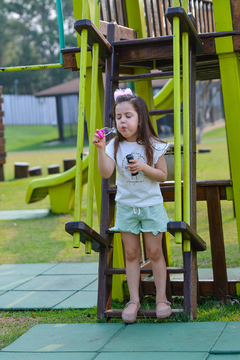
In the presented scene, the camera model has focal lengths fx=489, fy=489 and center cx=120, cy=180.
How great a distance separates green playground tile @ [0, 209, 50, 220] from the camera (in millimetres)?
9117

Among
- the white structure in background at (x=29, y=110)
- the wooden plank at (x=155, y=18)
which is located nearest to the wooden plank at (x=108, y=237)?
the wooden plank at (x=155, y=18)

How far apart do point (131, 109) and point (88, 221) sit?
2.61ft

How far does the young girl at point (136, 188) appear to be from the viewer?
323 cm

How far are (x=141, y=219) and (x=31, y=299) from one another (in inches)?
60.6

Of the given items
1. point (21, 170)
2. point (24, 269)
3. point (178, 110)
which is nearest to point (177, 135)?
point (178, 110)

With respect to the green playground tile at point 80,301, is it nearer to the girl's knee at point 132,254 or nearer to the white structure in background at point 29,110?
the girl's knee at point 132,254

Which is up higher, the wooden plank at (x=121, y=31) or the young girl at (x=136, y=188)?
the wooden plank at (x=121, y=31)

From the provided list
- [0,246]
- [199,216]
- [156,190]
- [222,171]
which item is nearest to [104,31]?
[156,190]

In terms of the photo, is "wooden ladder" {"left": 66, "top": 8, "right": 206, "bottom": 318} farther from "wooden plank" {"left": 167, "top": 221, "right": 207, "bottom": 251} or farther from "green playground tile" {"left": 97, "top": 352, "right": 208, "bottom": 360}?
"green playground tile" {"left": 97, "top": 352, "right": 208, "bottom": 360}

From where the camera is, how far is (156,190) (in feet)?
10.8

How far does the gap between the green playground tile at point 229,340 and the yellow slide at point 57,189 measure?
6078 millimetres

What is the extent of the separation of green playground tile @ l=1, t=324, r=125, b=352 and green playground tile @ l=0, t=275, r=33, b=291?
1479 mm

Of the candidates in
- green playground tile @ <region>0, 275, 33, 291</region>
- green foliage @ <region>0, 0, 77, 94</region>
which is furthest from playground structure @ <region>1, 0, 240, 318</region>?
green foliage @ <region>0, 0, 77, 94</region>

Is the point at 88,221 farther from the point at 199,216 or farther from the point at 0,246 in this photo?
the point at 199,216
